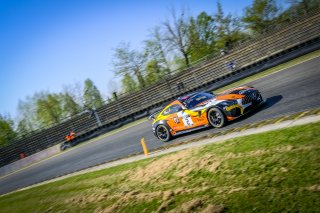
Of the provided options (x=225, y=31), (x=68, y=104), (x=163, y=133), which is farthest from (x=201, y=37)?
(x=163, y=133)

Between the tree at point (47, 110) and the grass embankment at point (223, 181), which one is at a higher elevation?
the tree at point (47, 110)

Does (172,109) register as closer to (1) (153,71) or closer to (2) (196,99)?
(2) (196,99)

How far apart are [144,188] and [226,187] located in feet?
8.51

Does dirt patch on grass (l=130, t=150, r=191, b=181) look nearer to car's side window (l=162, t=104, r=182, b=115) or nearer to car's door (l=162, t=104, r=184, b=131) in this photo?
car's door (l=162, t=104, r=184, b=131)

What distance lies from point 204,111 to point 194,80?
55.2 ft

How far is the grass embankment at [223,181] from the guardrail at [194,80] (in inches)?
622

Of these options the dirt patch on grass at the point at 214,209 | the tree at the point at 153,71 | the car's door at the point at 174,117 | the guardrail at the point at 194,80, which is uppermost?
the tree at the point at 153,71

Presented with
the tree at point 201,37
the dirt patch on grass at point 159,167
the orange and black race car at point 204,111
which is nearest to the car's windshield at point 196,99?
the orange and black race car at point 204,111

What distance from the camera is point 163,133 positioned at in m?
12.7

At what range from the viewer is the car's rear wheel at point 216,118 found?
10.2 m

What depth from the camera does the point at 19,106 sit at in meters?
80.1

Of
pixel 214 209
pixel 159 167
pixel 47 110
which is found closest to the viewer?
pixel 214 209

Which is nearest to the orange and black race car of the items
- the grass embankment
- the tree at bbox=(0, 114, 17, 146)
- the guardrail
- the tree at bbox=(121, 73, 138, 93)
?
the grass embankment

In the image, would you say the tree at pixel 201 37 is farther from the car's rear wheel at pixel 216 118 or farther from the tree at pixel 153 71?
the car's rear wheel at pixel 216 118
